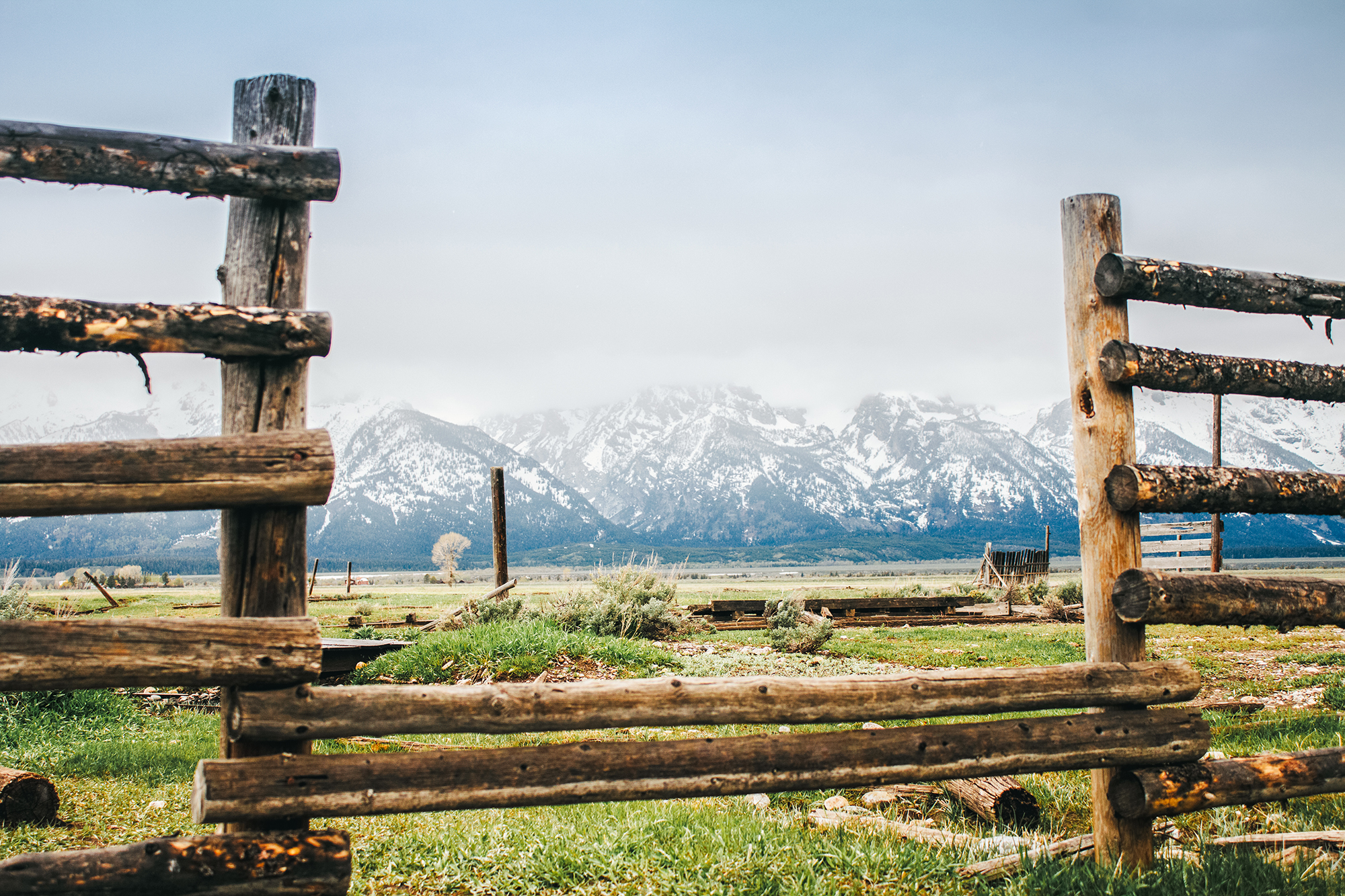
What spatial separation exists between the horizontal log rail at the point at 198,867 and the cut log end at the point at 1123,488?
398 cm

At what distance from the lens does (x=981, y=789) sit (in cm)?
478

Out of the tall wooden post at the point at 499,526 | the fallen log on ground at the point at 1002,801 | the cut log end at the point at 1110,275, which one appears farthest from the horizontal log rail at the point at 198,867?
the tall wooden post at the point at 499,526

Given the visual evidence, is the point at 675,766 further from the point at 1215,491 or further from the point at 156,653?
the point at 1215,491

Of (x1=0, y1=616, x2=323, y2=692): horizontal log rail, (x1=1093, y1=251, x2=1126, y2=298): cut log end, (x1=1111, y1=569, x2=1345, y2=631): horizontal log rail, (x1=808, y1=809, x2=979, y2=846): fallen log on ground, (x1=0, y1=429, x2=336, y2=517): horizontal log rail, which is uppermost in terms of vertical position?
(x1=1093, y1=251, x2=1126, y2=298): cut log end

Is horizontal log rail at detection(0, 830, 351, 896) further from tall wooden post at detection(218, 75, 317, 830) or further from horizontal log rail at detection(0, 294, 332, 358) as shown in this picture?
horizontal log rail at detection(0, 294, 332, 358)

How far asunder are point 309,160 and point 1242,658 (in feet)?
43.8

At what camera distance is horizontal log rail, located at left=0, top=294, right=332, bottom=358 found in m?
2.91

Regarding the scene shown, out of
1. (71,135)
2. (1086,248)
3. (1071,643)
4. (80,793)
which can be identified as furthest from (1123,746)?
(1071,643)

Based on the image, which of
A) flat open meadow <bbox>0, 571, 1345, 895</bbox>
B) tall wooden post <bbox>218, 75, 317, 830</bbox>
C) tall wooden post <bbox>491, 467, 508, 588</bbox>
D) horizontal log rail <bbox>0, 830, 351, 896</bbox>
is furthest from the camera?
tall wooden post <bbox>491, 467, 508, 588</bbox>

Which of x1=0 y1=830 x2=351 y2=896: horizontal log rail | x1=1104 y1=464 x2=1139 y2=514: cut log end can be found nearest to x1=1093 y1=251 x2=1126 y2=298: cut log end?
x1=1104 y1=464 x2=1139 y2=514: cut log end

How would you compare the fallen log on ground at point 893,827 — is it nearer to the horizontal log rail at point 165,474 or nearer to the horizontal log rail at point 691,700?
the horizontal log rail at point 691,700

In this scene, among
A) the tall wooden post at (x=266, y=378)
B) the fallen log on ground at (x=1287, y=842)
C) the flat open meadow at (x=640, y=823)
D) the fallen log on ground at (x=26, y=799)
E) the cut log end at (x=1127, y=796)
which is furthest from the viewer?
the fallen log on ground at (x=26, y=799)

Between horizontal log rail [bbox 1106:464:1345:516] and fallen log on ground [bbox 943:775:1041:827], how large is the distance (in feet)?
6.52

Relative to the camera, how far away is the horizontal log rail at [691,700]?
313 centimetres
